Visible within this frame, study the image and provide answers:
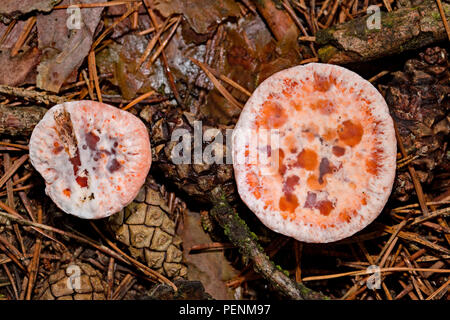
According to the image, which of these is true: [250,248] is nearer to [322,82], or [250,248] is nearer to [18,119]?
[322,82]

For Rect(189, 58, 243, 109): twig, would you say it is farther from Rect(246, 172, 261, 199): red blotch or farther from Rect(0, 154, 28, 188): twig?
Rect(0, 154, 28, 188): twig

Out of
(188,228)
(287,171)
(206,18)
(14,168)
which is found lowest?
(188,228)

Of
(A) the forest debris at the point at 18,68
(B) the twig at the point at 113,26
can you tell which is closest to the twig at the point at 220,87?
(B) the twig at the point at 113,26

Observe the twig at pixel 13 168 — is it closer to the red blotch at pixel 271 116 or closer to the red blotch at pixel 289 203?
the red blotch at pixel 271 116

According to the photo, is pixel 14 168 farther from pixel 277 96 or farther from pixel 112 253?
pixel 277 96

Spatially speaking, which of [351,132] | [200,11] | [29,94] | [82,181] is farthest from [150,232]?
[200,11]

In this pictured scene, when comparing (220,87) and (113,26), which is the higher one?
(113,26)
